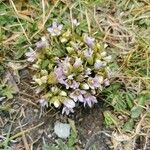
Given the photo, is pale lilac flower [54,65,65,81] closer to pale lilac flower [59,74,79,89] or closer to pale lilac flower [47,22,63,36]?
pale lilac flower [59,74,79,89]

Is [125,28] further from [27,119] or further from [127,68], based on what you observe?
[27,119]

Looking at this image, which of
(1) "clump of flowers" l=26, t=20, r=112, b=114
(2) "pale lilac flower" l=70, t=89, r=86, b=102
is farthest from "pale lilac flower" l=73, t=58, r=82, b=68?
(2) "pale lilac flower" l=70, t=89, r=86, b=102

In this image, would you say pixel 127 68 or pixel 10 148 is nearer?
pixel 10 148

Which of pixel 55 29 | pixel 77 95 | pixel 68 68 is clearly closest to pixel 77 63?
pixel 68 68

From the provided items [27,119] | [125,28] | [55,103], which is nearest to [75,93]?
[55,103]

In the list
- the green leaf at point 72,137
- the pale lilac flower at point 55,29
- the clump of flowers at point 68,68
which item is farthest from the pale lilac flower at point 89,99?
the pale lilac flower at point 55,29

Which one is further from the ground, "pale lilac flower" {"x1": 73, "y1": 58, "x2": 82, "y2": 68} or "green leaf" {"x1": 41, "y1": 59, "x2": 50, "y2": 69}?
"pale lilac flower" {"x1": 73, "y1": 58, "x2": 82, "y2": 68}

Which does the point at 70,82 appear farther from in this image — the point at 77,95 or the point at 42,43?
the point at 42,43
